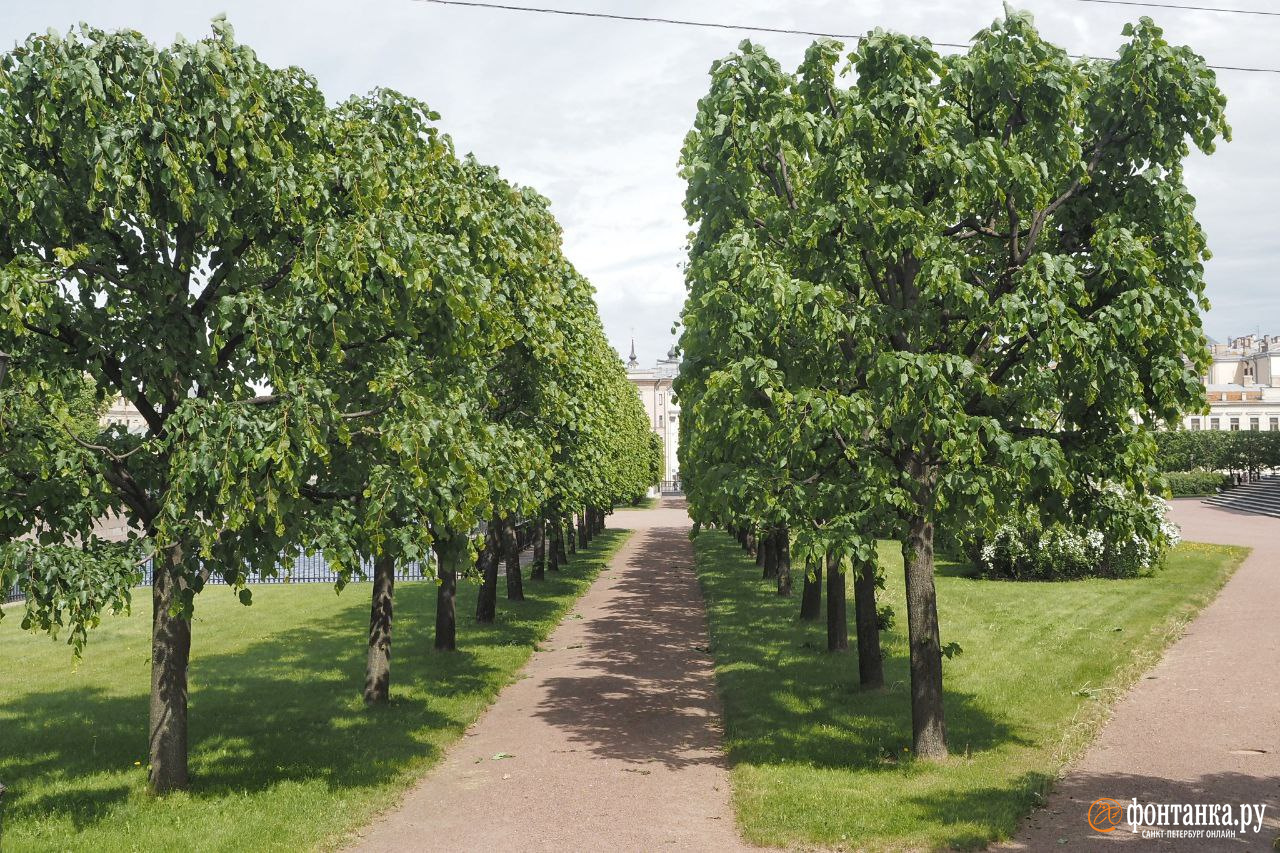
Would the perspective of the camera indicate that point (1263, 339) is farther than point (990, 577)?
Yes

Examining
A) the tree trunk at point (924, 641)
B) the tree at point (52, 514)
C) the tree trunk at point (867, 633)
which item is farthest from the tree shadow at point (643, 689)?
the tree at point (52, 514)

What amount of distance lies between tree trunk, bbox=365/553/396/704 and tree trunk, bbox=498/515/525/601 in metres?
8.35

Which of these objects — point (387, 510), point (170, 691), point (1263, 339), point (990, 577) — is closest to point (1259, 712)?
point (387, 510)

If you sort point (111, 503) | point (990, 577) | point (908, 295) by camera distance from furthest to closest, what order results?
point (990, 577) < point (908, 295) < point (111, 503)

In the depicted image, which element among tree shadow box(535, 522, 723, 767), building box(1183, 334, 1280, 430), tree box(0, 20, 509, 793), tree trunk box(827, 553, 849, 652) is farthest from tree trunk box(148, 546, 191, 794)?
building box(1183, 334, 1280, 430)

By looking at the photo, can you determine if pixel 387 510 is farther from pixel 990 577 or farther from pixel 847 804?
pixel 990 577

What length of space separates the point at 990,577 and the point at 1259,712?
695 inches

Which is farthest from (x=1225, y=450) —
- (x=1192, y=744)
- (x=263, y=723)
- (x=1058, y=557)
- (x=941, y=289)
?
(x=263, y=723)

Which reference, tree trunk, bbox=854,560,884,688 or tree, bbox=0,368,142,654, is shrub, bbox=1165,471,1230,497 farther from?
tree, bbox=0,368,142,654

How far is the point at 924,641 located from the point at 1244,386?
127766 millimetres

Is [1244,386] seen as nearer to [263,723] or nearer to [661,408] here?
[661,408]

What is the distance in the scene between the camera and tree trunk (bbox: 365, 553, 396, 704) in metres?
15.3

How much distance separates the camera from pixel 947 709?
14.1 meters

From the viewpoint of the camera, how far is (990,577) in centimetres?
3105
